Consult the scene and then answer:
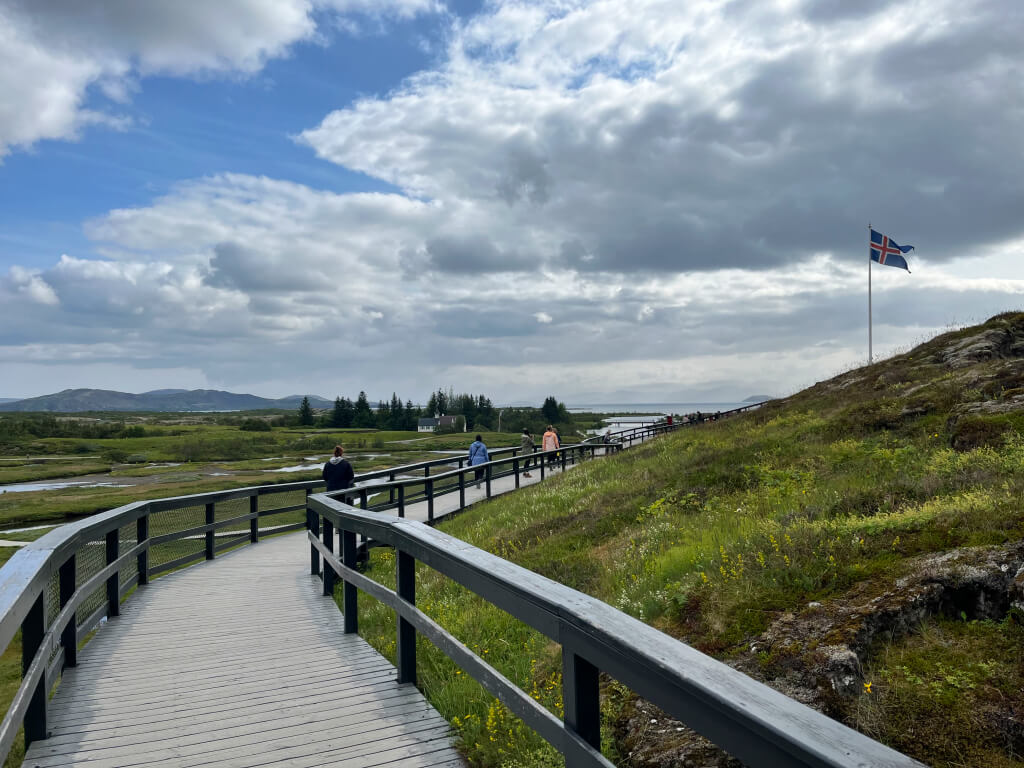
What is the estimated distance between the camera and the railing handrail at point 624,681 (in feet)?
5.50

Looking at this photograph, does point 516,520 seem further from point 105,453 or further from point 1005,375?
point 105,453

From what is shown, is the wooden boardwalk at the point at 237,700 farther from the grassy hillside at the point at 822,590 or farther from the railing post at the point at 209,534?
the railing post at the point at 209,534

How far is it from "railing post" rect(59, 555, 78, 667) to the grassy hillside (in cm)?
269

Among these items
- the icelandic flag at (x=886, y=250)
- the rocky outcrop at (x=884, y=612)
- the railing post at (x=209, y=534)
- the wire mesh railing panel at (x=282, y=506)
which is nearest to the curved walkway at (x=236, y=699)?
the rocky outcrop at (x=884, y=612)

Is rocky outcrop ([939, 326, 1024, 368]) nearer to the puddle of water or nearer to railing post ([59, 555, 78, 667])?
railing post ([59, 555, 78, 667])

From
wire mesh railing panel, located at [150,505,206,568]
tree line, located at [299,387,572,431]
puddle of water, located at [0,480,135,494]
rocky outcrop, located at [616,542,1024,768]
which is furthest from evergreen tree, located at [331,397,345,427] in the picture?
rocky outcrop, located at [616,542,1024,768]

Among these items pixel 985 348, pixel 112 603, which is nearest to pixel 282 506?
pixel 985 348

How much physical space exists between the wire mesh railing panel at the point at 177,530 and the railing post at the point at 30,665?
21.9 m

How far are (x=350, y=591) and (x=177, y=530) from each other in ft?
91.6

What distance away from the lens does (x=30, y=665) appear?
4.54 metres

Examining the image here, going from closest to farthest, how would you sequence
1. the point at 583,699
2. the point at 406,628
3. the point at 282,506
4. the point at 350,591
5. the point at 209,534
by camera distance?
the point at 583,699 → the point at 406,628 → the point at 350,591 → the point at 209,534 → the point at 282,506

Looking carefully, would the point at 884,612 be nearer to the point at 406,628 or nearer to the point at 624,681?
the point at 624,681

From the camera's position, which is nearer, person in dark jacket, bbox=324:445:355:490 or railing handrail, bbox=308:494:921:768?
railing handrail, bbox=308:494:921:768

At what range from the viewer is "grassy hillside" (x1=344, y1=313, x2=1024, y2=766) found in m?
3.87
